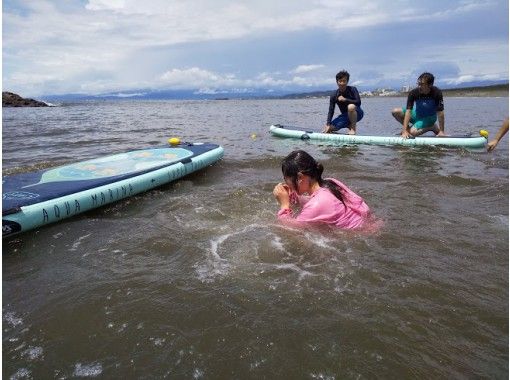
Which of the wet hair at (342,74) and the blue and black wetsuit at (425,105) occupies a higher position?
the wet hair at (342,74)

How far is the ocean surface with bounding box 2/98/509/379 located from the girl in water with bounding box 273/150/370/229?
0.14 meters

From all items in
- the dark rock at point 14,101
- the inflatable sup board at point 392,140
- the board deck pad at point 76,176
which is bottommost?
the inflatable sup board at point 392,140

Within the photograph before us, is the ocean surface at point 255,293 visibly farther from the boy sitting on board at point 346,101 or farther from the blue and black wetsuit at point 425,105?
the boy sitting on board at point 346,101

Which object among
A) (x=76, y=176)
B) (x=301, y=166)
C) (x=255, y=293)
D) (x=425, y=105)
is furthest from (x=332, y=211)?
(x=425, y=105)

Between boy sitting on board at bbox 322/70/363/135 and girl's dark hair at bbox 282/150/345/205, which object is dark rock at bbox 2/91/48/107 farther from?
girl's dark hair at bbox 282/150/345/205

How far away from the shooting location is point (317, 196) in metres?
3.71

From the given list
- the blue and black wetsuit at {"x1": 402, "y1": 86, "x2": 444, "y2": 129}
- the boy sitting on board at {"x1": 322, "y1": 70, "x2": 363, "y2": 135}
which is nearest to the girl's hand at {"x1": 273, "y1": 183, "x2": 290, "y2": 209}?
the blue and black wetsuit at {"x1": 402, "y1": 86, "x2": 444, "y2": 129}

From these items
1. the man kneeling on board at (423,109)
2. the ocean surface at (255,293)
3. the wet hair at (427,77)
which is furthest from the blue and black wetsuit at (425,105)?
the ocean surface at (255,293)

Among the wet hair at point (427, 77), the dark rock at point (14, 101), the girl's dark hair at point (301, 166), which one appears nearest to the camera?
the girl's dark hair at point (301, 166)

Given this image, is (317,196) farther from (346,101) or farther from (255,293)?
(346,101)

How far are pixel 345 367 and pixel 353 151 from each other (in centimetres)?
785

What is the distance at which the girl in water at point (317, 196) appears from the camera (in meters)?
3.66

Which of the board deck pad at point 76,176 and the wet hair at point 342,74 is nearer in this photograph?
the board deck pad at point 76,176

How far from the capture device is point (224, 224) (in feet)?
14.6
